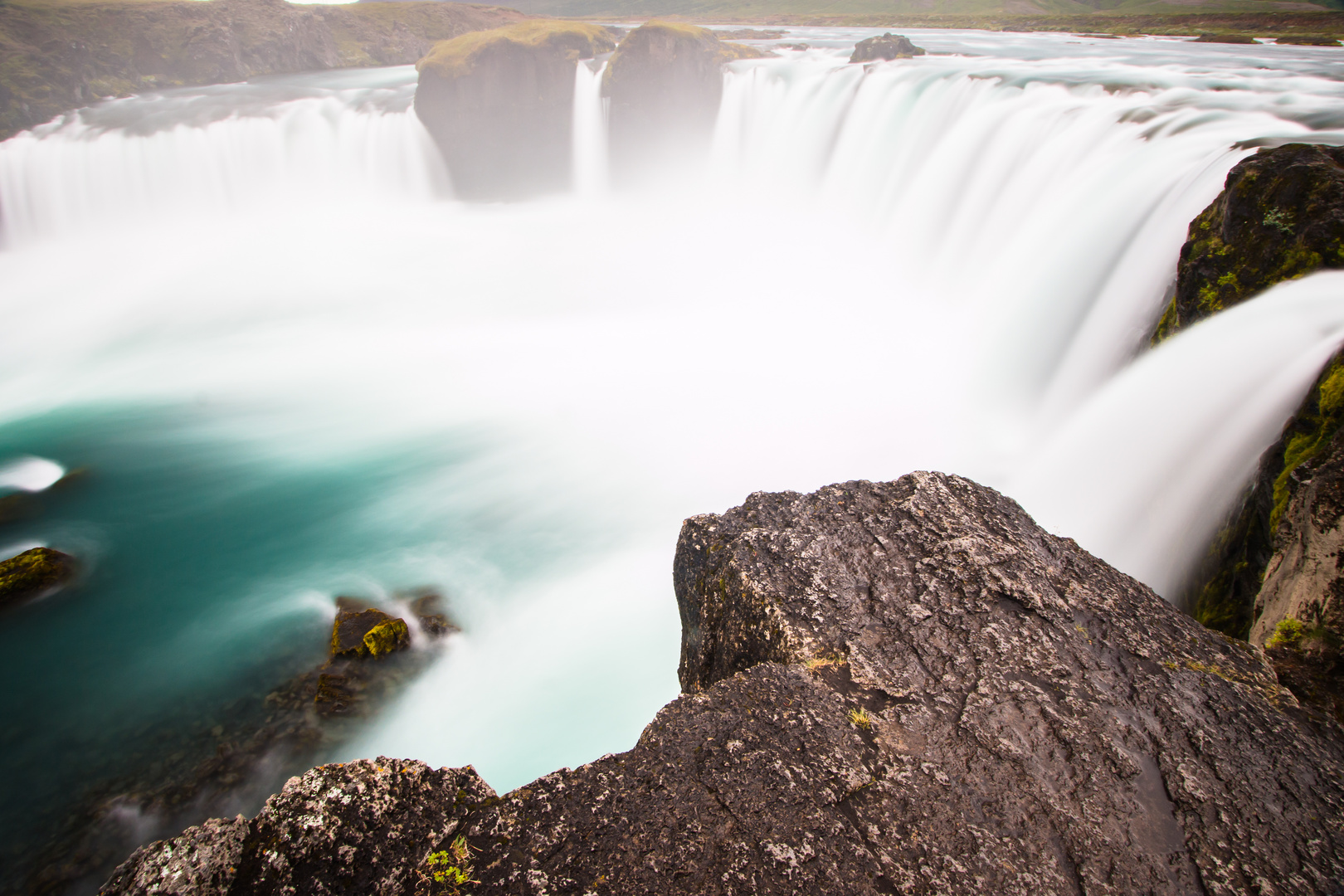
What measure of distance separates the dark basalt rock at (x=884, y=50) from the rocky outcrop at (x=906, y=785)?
28.2 metres

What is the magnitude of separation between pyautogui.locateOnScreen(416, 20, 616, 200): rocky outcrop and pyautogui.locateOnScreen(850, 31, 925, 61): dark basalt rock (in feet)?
35.0

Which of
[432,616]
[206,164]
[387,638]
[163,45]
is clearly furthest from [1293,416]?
[163,45]

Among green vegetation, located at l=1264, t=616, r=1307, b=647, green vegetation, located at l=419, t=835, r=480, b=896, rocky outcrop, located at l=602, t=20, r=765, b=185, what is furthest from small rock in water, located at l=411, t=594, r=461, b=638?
rocky outcrop, located at l=602, t=20, r=765, b=185

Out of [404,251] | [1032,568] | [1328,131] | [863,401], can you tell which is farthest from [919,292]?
[404,251]

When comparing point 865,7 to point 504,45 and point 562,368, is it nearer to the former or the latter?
point 504,45

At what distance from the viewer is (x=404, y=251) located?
886 inches

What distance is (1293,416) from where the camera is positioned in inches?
186

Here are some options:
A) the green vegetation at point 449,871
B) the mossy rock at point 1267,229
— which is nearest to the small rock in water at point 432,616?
the green vegetation at point 449,871

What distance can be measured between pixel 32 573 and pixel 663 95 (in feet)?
76.6

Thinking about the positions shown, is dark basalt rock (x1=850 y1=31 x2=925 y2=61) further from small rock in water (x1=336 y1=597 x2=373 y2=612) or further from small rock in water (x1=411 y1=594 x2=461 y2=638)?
small rock in water (x1=336 y1=597 x2=373 y2=612)

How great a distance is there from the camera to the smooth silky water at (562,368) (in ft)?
22.3

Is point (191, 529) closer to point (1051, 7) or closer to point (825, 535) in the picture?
point (825, 535)

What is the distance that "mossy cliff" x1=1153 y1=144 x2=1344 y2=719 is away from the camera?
137 inches

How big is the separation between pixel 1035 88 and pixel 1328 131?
6.37 metres
